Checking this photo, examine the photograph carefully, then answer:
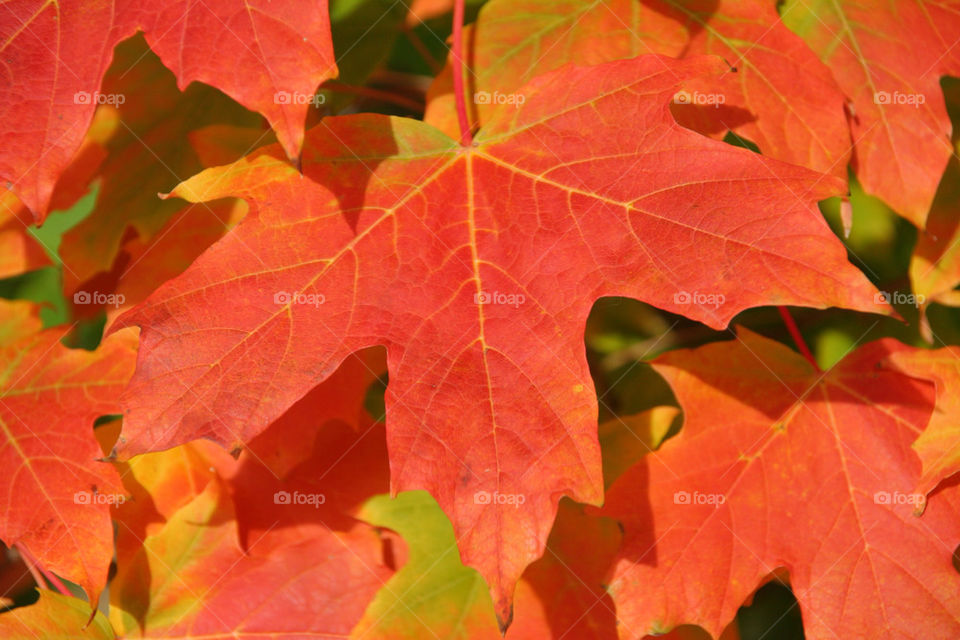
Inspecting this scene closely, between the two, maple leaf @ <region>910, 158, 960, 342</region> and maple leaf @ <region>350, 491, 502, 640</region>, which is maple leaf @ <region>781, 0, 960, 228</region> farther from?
maple leaf @ <region>350, 491, 502, 640</region>

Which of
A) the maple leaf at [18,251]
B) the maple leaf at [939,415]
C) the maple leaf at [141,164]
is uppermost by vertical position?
the maple leaf at [141,164]

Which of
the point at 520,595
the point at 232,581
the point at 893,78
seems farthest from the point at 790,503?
the point at 232,581

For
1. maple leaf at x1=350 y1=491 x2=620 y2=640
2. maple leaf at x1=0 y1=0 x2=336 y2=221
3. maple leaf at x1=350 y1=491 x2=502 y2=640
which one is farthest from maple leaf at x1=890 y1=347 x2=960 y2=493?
maple leaf at x1=0 y1=0 x2=336 y2=221

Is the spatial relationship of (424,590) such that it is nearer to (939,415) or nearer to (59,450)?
(59,450)

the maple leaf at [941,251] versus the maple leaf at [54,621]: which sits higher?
the maple leaf at [941,251]

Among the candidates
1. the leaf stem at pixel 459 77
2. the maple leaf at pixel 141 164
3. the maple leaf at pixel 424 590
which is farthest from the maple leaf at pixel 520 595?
the maple leaf at pixel 141 164

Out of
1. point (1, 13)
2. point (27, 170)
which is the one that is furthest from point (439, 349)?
point (1, 13)

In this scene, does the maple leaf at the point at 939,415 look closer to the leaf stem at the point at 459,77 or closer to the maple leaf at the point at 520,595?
the maple leaf at the point at 520,595
